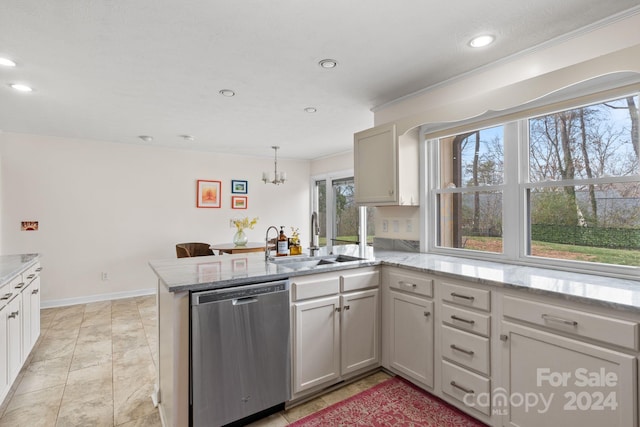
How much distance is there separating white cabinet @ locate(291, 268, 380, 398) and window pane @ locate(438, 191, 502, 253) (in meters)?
0.91

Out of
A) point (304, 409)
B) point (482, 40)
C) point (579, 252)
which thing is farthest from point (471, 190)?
point (304, 409)

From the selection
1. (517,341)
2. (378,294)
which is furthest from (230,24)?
(517,341)

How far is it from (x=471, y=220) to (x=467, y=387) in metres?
1.37

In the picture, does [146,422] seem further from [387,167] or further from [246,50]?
[387,167]

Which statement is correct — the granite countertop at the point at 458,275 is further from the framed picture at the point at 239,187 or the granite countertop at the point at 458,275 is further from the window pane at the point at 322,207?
the window pane at the point at 322,207

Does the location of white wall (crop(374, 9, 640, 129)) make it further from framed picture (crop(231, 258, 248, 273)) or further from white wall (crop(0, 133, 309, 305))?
white wall (crop(0, 133, 309, 305))

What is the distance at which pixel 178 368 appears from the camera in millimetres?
1679

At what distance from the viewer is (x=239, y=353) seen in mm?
1845

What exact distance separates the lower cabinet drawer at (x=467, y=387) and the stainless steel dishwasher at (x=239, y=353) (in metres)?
1.03

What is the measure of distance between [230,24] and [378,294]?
210 centimetres

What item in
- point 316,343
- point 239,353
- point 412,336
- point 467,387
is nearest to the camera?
point 239,353

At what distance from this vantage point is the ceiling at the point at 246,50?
1.73 metres

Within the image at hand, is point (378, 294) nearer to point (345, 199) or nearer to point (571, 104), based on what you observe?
point (571, 104)

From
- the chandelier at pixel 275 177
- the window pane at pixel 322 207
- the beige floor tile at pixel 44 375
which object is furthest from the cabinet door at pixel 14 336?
the window pane at pixel 322 207
